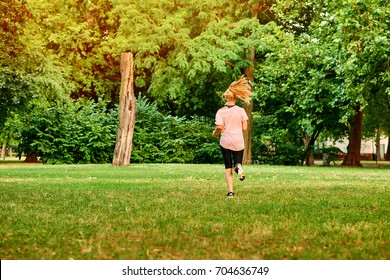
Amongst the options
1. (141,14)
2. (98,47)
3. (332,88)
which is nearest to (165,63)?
(141,14)

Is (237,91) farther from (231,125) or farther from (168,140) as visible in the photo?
(168,140)

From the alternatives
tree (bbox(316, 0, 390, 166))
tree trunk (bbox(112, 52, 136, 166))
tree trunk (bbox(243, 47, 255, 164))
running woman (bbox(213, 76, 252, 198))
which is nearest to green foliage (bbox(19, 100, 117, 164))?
tree trunk (bbox(112, 52, 136, 166))

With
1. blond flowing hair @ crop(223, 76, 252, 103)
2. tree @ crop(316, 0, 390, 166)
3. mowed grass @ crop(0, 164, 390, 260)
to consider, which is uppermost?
tree @ crop(316, 0, 390, 166)

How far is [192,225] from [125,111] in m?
20.2

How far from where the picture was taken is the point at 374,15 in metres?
24.2

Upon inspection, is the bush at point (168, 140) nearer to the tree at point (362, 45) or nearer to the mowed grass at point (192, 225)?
the tree at point (362, 45)

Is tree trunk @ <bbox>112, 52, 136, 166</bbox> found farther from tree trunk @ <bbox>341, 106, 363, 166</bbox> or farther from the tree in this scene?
tree trunk @ <bbox>341, 106, 363, 166</bbox>

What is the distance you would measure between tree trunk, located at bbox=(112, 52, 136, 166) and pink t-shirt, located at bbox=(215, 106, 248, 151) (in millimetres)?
16423

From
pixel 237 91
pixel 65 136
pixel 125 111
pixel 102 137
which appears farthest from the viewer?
pixel 102 137

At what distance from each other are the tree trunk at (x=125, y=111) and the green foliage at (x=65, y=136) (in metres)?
6.58

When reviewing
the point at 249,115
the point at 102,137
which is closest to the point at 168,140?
the point at 102,137

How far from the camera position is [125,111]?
2716cm

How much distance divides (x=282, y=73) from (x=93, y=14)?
15.0m

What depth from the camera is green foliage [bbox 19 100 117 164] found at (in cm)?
3344
